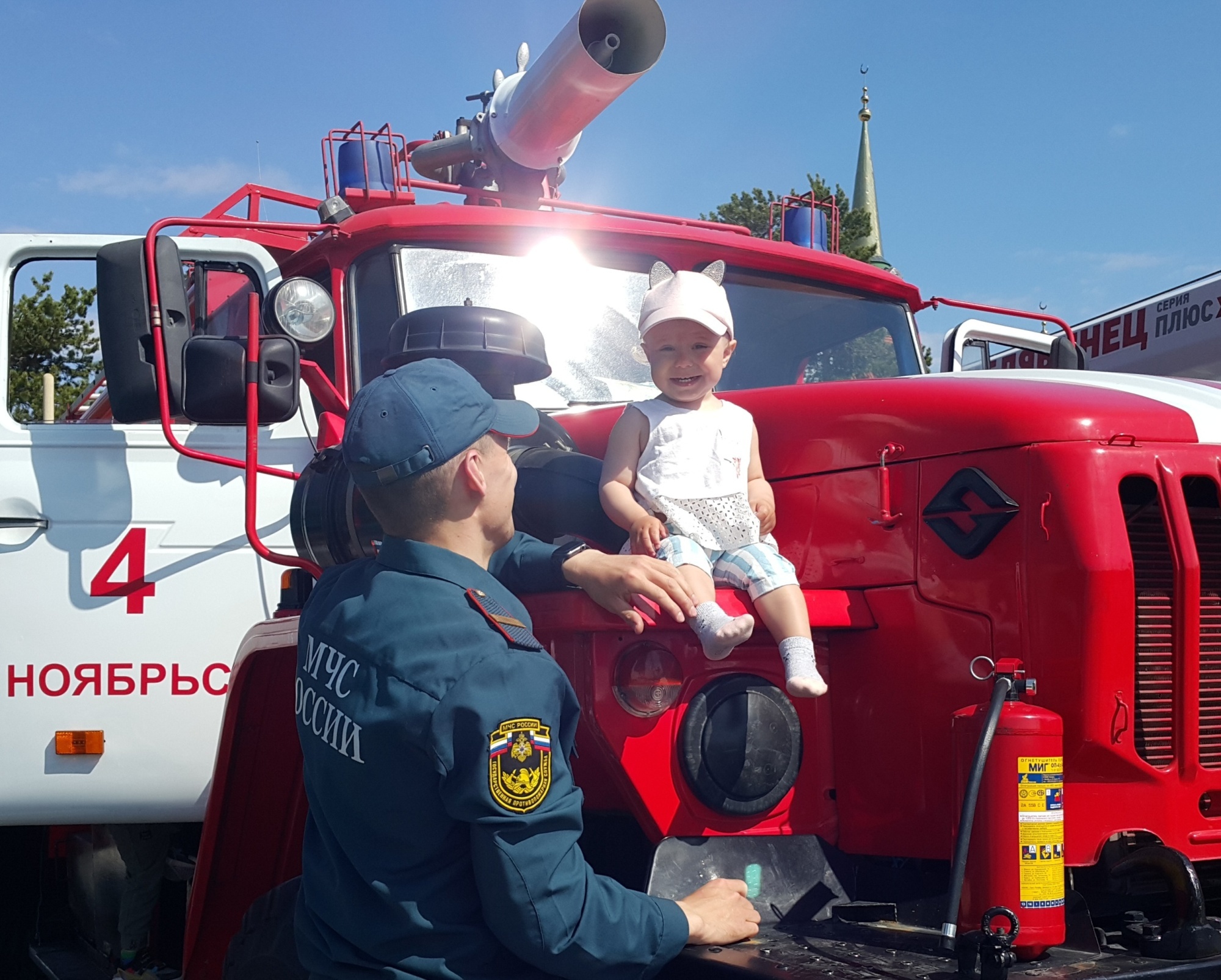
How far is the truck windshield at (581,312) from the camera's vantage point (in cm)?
369

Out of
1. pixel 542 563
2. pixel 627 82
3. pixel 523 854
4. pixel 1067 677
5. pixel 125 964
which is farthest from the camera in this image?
pixel 627 82

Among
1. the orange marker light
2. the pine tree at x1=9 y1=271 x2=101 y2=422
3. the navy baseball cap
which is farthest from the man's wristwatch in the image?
the pine tree at x1=9 y1=271 x2=101 y2=422

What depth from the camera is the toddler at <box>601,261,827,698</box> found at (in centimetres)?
240

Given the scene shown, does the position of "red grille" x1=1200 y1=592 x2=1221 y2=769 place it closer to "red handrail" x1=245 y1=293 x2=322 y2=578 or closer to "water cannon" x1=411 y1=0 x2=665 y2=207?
"red handrail" x1=245 y1=293 x2=322 y2=578

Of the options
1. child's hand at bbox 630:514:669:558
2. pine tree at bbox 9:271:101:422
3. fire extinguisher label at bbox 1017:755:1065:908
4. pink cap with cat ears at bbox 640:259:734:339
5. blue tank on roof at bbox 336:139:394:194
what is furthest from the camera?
pine tree at bbox 9:271:101:422

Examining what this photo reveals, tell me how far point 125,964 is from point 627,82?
308 cm

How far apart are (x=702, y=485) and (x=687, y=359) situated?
312 millimetres

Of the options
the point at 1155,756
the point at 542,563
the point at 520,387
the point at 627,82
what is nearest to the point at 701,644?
the point at 542,563

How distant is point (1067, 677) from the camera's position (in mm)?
2303

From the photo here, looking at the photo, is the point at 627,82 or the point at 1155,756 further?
the point at 627,82

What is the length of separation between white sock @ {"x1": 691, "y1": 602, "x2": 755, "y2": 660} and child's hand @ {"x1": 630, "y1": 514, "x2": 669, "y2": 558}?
22cm

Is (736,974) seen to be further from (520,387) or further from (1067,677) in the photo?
(520,387)

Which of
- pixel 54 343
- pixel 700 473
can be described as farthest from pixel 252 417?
pixel 54 343

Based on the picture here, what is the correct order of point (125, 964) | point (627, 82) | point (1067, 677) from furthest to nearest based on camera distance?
point (627, 82) → point (125, 964) → point (1067, 677)
